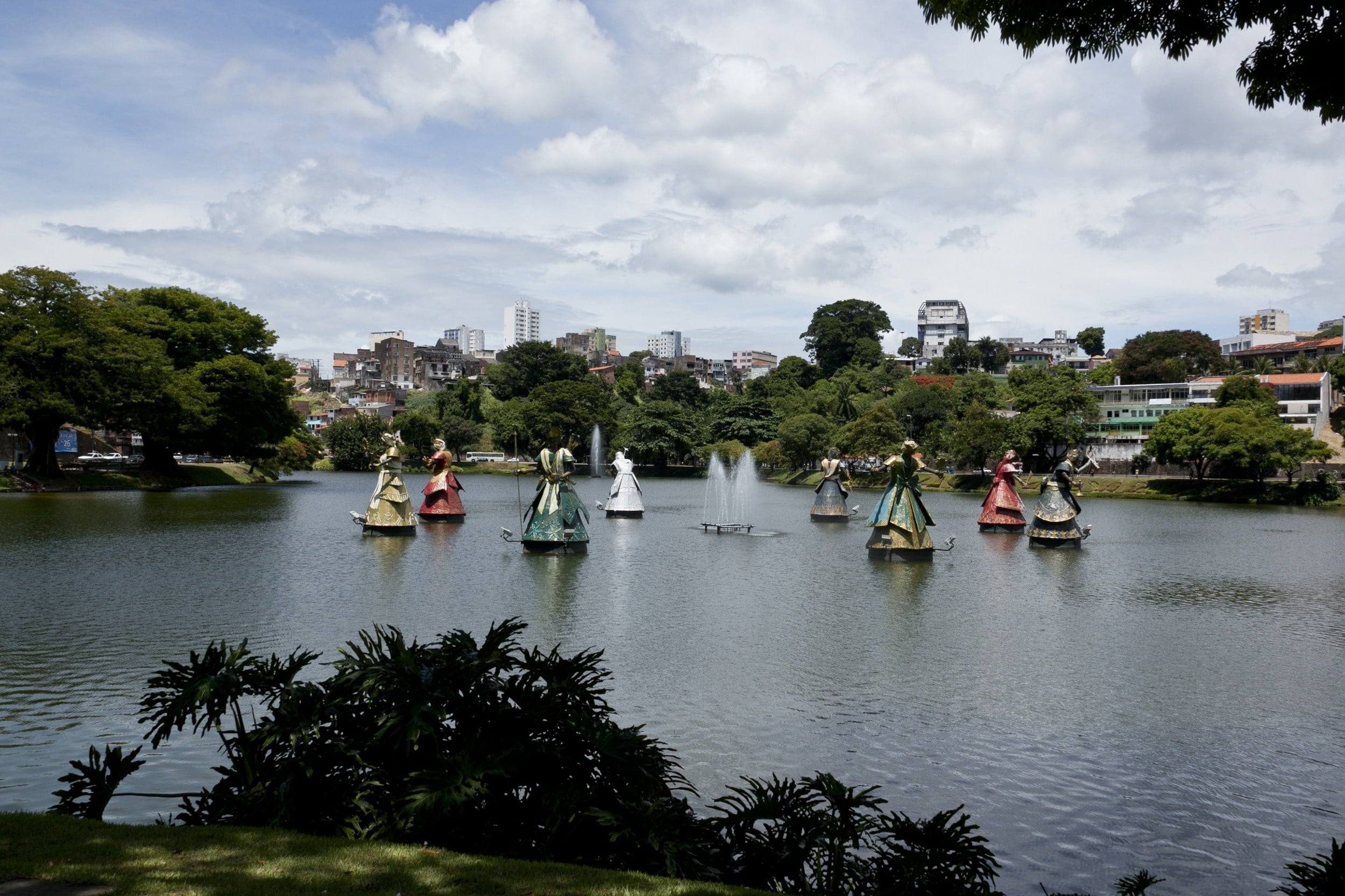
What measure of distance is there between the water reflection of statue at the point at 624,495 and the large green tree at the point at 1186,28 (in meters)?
29.1

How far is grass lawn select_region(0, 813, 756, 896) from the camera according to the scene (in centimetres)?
465

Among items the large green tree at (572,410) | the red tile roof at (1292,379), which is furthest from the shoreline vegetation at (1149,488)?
the large green tree at (572,410)

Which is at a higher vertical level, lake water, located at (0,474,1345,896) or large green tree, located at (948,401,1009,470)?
large green tree, located at (948,401,1009,470)

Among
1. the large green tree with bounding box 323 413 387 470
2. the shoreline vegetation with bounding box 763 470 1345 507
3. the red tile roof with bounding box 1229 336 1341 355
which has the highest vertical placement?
the red tile roof with bounding box 1229 336 1341 355

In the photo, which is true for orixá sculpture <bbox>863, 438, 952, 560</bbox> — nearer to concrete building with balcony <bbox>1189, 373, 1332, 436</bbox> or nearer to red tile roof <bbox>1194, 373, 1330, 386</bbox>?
concrete building with balcony <bbox>1189, 373, 1332, 436</bbox>

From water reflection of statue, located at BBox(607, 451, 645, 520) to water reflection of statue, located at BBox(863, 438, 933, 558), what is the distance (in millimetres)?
13519

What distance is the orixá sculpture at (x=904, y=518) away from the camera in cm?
2345

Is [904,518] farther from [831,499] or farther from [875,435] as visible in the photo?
[875,435]

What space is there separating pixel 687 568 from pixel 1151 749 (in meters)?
13.4

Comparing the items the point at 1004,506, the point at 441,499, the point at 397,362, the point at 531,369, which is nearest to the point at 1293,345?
the point at 531,369

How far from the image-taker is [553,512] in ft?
77.8

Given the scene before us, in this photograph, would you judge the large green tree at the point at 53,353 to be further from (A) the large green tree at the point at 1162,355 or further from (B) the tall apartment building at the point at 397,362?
(B) the tall apartment building at the point at 397,362

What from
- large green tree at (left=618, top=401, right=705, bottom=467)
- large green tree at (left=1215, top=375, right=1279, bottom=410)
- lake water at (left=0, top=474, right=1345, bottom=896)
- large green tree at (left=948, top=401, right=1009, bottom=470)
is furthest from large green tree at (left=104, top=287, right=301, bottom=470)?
large green tree at (left=1215, top=375, right=1279, bottom=410)

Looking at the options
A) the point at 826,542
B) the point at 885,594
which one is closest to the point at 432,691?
the point at 885,594
